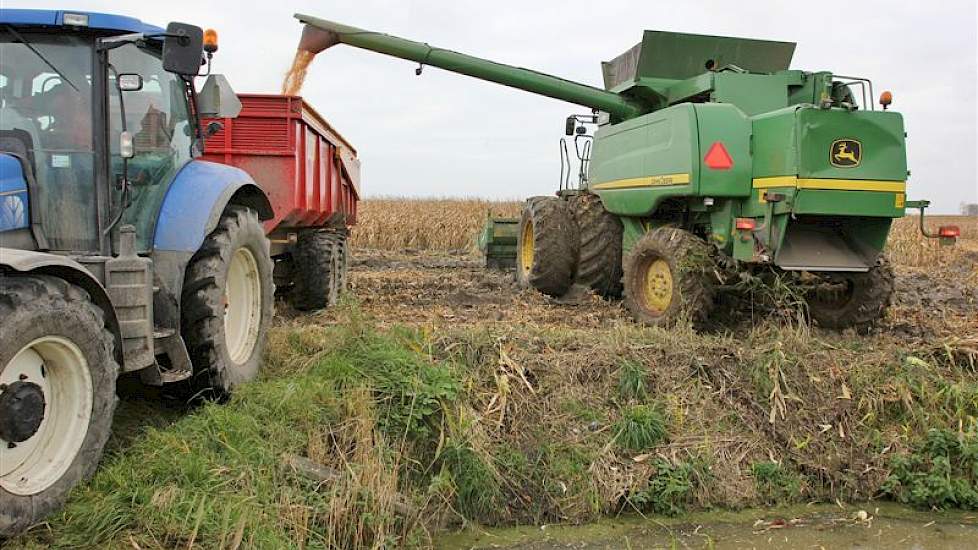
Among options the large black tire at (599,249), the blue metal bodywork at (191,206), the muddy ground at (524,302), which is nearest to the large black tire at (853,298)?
the muddy ground at (524,302)

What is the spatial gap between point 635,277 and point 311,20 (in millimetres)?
5377

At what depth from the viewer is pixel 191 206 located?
447 cm

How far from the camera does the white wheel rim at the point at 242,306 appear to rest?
5.02 metres

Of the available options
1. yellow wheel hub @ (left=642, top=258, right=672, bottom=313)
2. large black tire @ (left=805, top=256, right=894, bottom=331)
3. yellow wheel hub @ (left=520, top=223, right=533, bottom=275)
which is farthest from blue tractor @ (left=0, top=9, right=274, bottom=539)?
yellow wheel hub @ (left=520, top=223, right=533, bottom=275)

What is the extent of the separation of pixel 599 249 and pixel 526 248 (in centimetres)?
181

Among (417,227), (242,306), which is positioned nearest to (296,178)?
(242,306)

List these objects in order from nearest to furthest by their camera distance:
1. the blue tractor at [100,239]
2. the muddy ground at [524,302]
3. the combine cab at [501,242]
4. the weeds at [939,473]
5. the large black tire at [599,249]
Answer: the blue tractor at [100,239], the weeds at [939,473], the muddy ground at [524,302], the large black tire at [599,249], the combine cab at [501,242]

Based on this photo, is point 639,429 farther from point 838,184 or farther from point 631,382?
point 838,184

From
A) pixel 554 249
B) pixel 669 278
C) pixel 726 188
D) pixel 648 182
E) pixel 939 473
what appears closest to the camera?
pixel 939 473

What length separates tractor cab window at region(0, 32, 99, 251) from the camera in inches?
152

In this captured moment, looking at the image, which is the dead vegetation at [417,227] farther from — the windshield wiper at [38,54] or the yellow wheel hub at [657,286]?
the windshield wiper at [38,54]

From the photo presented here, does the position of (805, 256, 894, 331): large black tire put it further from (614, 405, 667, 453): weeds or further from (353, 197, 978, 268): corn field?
(353, 197, 978, 268): corn field

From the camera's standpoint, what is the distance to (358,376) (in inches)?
184

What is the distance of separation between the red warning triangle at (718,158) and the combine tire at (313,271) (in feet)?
12.9
